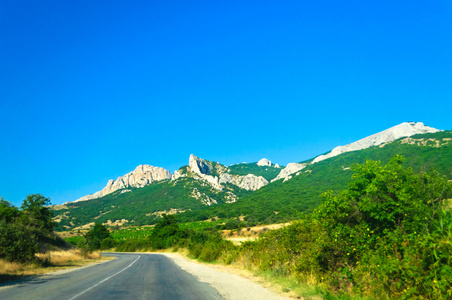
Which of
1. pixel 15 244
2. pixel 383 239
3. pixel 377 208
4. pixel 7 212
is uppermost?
pixel 7 212

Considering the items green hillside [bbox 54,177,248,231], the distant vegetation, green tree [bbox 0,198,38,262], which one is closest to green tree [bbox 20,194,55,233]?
green tree [bbox 0,198,38,262]

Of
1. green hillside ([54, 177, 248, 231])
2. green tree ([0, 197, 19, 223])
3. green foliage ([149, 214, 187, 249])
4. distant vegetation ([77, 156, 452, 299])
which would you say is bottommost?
green foliage ([149, 214, 187, 249])

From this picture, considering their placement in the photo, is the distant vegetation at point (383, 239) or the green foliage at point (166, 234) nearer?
the distant vegetation at point (383, 239)

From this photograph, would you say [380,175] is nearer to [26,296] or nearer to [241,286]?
[241,286]

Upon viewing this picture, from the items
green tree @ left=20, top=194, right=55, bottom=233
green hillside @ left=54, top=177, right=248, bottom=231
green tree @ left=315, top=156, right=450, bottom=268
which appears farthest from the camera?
green hillside @ left=54, top=177, right=248, bottom=231

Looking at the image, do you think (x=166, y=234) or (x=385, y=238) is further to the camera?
(x=166, y=234)

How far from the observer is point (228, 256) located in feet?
76.3

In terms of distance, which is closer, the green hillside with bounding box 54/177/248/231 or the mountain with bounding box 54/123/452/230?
the mountain with bounding box 54/123/452/230

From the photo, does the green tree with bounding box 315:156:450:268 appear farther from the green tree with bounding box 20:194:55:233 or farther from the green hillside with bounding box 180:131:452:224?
the green hillside with bounding box 180:131:452:224

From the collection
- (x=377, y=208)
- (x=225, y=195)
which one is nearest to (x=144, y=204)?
(x=225, y=195)

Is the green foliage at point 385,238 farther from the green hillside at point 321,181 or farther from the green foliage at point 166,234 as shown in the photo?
the green hillside at point 321,181

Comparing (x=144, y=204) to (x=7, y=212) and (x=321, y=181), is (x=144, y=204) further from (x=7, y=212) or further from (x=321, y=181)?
(x=7, y=212)

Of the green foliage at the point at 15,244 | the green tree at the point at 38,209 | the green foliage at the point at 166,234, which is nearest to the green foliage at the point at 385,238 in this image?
the green foliage at the point at 15,244

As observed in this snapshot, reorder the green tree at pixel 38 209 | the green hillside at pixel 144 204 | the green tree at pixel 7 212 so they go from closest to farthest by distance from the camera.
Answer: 1. the green tree at pixel 7 212
2. the green tree at pixel 38 209
3. the green hillside at pixel 144 204
